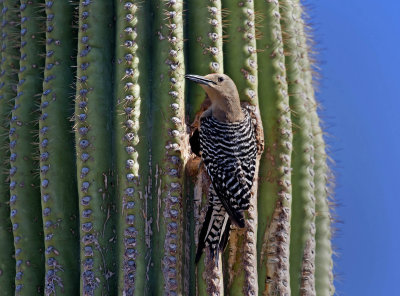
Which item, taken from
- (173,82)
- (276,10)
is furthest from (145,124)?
(276,10)

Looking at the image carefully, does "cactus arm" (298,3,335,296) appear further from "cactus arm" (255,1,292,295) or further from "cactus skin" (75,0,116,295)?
"cactus skin" (75,0,116,295)

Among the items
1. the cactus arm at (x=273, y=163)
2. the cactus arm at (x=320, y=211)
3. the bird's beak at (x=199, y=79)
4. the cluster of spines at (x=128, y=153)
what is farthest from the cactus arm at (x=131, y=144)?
the cactus arm at (x=320, y=211)

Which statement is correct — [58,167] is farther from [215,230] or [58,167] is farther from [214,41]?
[214,41]

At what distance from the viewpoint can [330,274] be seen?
2521mm

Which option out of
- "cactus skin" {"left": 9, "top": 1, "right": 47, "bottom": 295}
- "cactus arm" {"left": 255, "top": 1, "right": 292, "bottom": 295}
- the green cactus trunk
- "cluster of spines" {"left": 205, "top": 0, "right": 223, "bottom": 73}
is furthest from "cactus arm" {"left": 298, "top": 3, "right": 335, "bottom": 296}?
"cactus skin" {"left": 9, "top": 1, "right": 47, "bottom": 295}

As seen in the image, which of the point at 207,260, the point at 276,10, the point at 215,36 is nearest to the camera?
the point at 207,260

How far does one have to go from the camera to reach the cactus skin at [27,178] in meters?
2.20

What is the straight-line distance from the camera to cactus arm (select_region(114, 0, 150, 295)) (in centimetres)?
206

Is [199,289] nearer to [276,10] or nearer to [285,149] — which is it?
[285,149]

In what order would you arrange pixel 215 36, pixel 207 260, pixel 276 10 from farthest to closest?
pixel 276 10
pixel 215 36
pixel 207 260

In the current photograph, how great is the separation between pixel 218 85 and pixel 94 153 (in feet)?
1.66

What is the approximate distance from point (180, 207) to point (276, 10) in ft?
2.92

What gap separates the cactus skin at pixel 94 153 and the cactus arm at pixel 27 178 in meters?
0.25

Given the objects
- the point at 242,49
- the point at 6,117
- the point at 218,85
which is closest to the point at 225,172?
the point at 218,85
